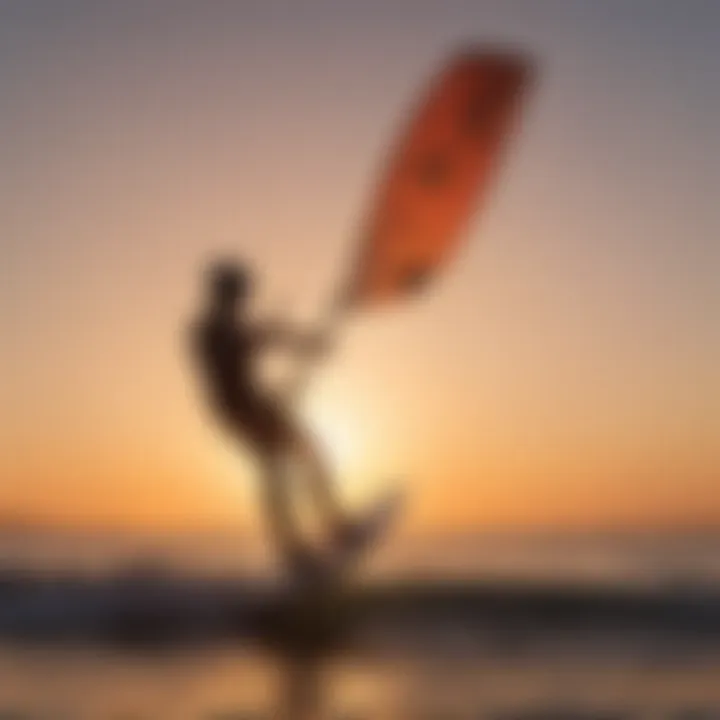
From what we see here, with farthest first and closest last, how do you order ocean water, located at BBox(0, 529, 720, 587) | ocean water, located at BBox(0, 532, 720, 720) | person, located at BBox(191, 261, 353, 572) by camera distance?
ocean water, located at BBox(0, 529, 720, 587)
person, located at BBox(191, 261, 353, 572)
ocean water, located at BBox(0, 532, 720, 720)

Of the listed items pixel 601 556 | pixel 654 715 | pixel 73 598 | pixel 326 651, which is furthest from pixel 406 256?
pixel 601 556

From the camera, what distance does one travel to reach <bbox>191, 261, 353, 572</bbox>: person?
5.70 m

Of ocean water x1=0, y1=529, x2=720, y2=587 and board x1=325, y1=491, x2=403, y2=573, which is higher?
ocean water x1=0, y1=529, x2=720, y2=587

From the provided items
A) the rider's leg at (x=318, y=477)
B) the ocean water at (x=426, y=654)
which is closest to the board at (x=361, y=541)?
the rider's leg at (x=318, y=477)

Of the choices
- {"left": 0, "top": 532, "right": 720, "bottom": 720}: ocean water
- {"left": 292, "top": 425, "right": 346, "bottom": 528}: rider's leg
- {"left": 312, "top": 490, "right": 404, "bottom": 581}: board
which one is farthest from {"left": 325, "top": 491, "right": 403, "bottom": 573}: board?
{"left": 0, "top": 532, "right": 720, "bottom": 720}: ocean water

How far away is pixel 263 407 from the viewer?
587cm

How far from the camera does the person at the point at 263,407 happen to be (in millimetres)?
5699

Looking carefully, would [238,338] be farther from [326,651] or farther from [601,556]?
[601,556]

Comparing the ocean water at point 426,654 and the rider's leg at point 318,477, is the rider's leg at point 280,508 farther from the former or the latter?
the ocean water at point 426,654

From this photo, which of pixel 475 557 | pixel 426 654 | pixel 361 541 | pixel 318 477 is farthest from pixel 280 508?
pixel 475 557

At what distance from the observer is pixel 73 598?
8242 mm

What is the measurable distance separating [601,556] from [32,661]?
6.02 meters

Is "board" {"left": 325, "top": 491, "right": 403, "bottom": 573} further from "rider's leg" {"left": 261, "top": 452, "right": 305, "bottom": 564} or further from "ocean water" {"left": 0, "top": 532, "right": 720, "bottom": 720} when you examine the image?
"ocean water" {"left": 0, "top": 532, "right": 720, "bottom": 720}

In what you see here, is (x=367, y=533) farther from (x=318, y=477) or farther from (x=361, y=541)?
(x=318, y=477)
